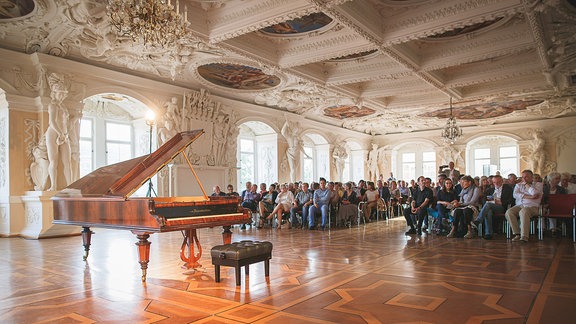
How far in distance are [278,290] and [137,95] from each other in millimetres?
7905

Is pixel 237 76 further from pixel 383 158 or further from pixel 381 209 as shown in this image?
pixel 383 158

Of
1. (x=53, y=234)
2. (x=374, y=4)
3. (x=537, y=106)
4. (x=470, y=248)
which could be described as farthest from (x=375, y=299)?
(x=537, y=106)

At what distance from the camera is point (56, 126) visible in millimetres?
8547

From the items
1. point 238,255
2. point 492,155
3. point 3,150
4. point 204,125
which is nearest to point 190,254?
point 238,255

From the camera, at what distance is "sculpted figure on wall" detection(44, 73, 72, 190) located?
27.8ft

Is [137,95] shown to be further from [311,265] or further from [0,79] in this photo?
[311,265]

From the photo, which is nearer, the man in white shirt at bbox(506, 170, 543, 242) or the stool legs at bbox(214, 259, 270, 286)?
the stool legs at bbox(214, 259, 270, 286)

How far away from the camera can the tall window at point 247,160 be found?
15823mm

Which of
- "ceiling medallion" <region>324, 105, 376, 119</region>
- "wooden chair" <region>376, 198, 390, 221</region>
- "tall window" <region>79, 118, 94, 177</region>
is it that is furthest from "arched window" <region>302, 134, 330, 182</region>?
"tall window" <region>79, 118, 94, 177</region>

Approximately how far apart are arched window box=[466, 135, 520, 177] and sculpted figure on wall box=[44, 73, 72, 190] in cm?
1831

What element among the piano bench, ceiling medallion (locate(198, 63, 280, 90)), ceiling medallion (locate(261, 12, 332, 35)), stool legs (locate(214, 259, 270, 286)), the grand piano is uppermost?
ceiling medallion (locate(261, 12, 332, 35))

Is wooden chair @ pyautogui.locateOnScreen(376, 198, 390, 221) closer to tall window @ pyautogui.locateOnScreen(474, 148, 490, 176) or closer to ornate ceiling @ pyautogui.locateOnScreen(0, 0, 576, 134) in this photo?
ornate ceiling @ pyautogui.locateOnScreen(0, 0, 576, 134)

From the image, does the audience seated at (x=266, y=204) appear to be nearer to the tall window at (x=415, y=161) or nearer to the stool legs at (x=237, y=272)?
the stool legs at (x=237, y=272)

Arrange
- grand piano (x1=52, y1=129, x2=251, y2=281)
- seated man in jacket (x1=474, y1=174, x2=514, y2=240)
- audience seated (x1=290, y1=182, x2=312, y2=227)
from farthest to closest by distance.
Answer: audience seated (x1=290, y1=182, x2=312, y2=227), seated man in jacket (x1=474, y1=174, x2=514, y2=240), grand piano (x1=52, y1=129, x2=251, y2=281)
